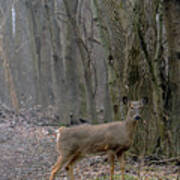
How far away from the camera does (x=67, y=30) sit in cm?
1579

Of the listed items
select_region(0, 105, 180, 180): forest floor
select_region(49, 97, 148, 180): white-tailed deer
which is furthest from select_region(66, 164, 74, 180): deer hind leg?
select_region(0, 105, 180, 180): forest floor

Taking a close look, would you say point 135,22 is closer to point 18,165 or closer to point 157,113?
point 157,113

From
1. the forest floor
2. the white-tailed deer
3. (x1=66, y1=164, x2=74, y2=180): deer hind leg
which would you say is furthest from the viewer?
the forest floor

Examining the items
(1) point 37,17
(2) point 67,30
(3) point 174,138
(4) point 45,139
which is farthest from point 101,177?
(1) point 37,17

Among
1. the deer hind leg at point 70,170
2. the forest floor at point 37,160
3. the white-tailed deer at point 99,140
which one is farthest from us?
the forest floor at point 37,160

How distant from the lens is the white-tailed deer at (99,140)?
653 centimetres

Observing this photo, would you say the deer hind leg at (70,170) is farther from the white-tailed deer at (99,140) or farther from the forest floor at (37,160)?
the forest floor at (37,160)

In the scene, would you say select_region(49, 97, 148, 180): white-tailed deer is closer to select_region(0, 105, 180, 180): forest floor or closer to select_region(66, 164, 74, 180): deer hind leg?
select_region(66, 164, 74, 180): deer hind leg

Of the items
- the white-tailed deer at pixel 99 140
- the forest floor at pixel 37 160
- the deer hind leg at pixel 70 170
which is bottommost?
the forest floor at pixel 37 160

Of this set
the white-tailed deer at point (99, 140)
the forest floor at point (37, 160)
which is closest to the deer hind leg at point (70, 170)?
the white-tailed deer at point (99, 140)

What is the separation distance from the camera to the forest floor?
793 centimetres

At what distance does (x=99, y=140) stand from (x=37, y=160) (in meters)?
3.84

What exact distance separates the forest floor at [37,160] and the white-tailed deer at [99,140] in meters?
0.57

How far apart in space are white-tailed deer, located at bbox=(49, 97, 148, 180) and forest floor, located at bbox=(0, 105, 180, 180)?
0.57m
